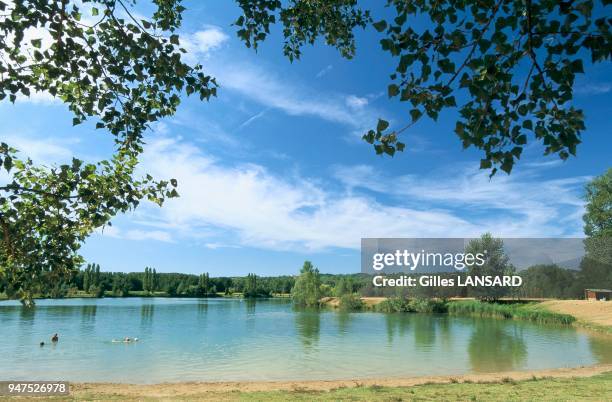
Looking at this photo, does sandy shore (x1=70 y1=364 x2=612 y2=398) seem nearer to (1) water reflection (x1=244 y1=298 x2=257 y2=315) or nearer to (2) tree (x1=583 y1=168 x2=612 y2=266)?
(2) tree (x1=583 y1=168 x2=612 y2=266)

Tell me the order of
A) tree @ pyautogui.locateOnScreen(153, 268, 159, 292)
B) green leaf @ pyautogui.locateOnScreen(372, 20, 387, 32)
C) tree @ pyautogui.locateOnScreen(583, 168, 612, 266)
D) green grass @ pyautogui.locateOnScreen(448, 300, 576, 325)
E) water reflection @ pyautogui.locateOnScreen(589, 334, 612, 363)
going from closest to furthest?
green leaf @ pyautogui.locateOnScreen(372, 20, 387, 32), water reflection @ pyautogui.locateOnScreen(589, 334, 612, 363), green grass @ pyautogui.locateOnScreen(448, 300, 576, 325), tree @ pyautogui.locateOnScreen(583, 168, 612, 266), tree @ pyautogui.locateOnScreen(153, 268, 159, 292)

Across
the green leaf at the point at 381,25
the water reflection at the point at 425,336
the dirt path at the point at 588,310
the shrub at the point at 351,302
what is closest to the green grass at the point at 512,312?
the dirt path at the point at 588,310

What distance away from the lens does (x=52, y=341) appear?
34312mm

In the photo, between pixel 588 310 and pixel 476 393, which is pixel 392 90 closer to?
pixel 476 393

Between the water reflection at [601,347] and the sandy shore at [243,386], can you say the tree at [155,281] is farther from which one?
the sandy shore at [243,386]

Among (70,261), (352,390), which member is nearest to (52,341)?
(352,390)

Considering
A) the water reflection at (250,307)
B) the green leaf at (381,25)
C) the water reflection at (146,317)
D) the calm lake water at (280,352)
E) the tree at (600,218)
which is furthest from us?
the water reflection at (250,307)

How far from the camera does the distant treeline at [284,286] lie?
6956cm

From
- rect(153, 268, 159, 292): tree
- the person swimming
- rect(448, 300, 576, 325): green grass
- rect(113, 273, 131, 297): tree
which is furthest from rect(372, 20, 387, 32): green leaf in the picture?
rect(153, 268, 159, 292): tree

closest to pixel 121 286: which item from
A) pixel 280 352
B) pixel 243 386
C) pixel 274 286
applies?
pixel 274 286

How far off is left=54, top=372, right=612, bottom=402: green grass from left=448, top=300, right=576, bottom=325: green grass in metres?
40.2

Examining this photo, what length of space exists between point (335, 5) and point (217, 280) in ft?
596

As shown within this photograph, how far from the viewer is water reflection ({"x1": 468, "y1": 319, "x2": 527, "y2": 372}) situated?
25172 mm

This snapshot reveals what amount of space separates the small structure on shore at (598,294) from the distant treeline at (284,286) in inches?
59.6
